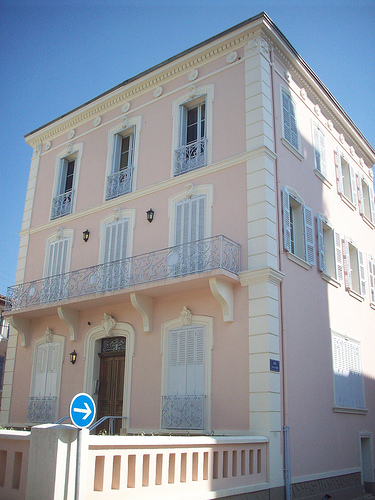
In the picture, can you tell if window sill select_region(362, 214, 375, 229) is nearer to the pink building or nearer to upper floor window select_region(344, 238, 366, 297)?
the pink building

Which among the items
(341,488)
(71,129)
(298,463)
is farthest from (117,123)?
(341,488)

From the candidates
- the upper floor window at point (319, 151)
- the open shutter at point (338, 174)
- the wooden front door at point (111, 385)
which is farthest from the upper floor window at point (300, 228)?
the wooden front door at point (111, 385)

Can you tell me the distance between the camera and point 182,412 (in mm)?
11086

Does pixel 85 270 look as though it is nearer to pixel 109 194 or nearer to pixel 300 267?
pixel 109 194

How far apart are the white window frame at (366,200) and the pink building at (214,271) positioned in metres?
0.68

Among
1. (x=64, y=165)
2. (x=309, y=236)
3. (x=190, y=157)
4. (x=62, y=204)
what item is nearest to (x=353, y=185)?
(x=309, y=236)

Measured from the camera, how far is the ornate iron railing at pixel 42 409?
13.6 m

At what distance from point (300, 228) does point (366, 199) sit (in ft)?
20.6

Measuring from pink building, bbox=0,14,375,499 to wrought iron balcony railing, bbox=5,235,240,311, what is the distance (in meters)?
0.05

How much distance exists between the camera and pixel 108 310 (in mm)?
13414

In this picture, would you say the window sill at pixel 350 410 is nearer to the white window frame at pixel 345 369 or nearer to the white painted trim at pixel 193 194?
the white window frame at pixel 345 369

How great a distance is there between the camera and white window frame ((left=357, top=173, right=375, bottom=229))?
17141mm

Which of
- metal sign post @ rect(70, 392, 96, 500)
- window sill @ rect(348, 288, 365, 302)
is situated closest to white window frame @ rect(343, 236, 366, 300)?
window sill @ rect(348, 288, 365, 302)

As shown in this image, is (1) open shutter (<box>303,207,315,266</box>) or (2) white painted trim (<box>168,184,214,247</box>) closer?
(2) white painted trim (<box>168,184,214,247</box>)
